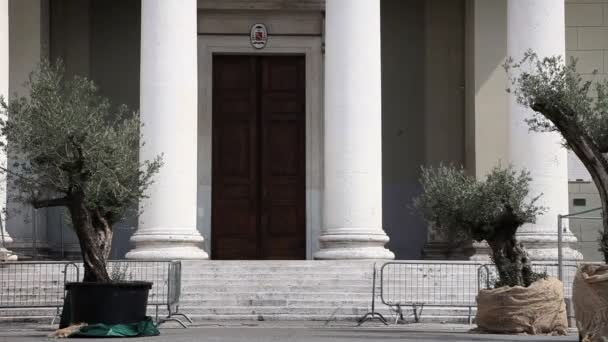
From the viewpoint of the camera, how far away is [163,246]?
73.0 feet

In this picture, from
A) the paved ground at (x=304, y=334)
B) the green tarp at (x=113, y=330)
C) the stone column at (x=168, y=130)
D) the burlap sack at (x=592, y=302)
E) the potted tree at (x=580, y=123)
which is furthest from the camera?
the stone column at (x=168, y=130)

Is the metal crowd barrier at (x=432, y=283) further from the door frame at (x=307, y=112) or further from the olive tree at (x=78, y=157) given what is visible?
the door frame at (x=307, y=112)

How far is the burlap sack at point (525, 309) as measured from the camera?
59.2 ft

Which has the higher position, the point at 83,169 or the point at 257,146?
the point at 257,146

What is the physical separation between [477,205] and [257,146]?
9946 millimetres

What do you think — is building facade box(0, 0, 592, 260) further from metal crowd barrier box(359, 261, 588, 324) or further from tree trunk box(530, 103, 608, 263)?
tree trunk box(530, 103, 608, 263)

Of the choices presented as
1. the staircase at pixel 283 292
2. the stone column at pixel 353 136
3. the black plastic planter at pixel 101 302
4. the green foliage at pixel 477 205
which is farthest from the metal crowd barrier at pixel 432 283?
the black plastic planter at pixel 101 302

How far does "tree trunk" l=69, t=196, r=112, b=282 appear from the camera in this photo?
16969 millimetres

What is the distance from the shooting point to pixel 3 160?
2188 centimetres

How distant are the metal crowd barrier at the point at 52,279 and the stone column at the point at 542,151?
6.43 meters

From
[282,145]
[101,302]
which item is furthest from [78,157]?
[282,145]

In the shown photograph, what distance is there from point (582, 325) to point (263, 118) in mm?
13949

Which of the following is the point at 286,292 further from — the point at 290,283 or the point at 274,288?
the point at 290,283

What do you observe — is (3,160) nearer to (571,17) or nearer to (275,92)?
(275,92)
